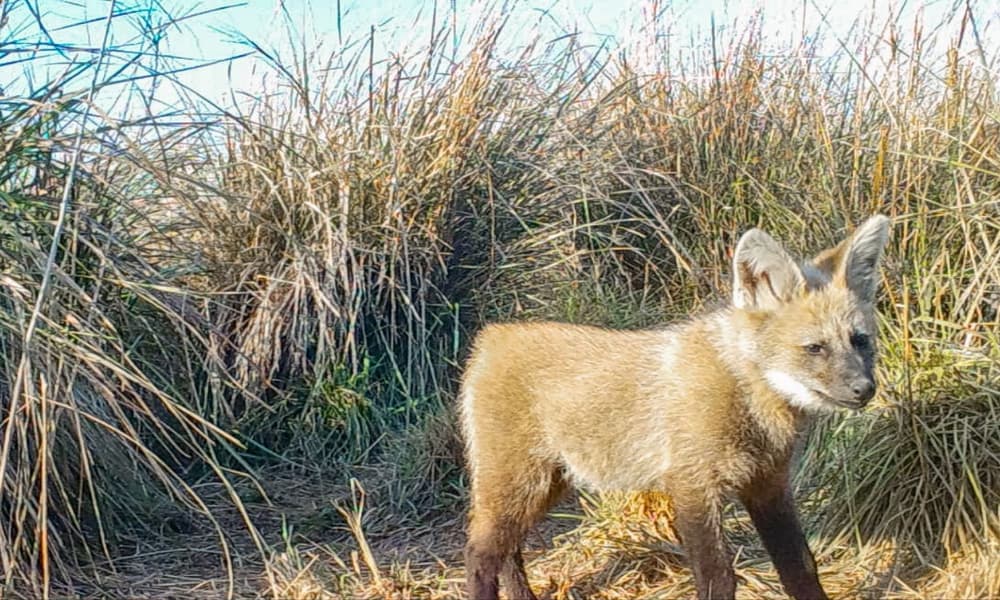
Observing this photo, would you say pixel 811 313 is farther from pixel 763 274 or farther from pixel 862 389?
pixel 862 389

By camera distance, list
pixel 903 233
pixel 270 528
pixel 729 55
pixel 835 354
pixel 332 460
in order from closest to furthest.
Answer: pixel 835 354 → pixel 903 233 → pixel 270 528 → pixel 332 460 → pixel 729 55

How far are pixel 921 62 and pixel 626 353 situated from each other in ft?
7.38

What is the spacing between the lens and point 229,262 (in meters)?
5.36

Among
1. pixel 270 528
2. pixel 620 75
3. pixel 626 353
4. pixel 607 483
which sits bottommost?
pixel 270 528

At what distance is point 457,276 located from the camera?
5.46 metres

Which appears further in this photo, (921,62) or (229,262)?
(229,262)

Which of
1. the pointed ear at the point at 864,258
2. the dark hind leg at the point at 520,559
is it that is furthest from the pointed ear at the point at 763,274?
the dark hind leg at the point at 520,559

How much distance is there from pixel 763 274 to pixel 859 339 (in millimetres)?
336

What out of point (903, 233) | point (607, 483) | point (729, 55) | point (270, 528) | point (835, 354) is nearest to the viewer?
point (835, 354)

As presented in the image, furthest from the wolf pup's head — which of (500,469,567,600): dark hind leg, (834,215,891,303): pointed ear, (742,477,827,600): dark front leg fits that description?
(500,469,567,600): dark hind leg

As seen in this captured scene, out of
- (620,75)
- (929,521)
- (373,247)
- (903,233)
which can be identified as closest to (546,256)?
(373,247)

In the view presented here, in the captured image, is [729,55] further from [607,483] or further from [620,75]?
[607,483]

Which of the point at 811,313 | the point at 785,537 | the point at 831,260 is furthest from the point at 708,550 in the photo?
the point at 831,260

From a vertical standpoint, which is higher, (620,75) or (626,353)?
(620,75)
